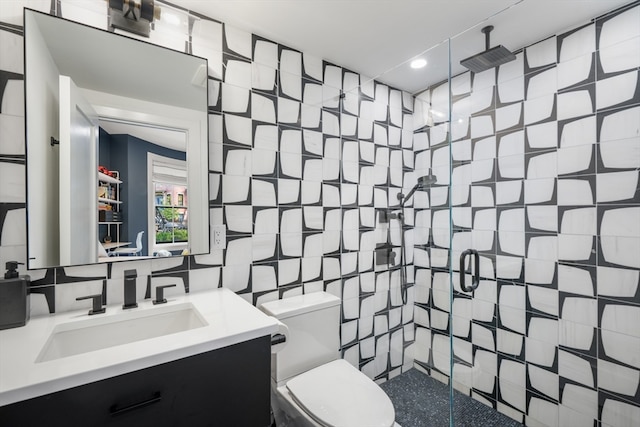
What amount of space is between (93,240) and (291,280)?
3.28ft

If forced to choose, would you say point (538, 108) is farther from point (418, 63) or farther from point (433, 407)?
point (433, 407)

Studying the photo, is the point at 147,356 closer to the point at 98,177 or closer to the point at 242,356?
the point at 242,356

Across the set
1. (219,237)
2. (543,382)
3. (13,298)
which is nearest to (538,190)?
(543,382)

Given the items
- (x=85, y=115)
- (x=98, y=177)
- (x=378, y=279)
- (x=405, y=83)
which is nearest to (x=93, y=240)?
(x=98, y=177)

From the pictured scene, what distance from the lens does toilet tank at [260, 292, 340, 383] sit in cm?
147

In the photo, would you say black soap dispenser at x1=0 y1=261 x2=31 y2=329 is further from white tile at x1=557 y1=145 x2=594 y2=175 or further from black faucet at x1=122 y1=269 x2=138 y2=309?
white tile at x1=557 y1=145 x2=594 y2=175

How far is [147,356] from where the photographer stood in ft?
2.62

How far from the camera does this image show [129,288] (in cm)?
118

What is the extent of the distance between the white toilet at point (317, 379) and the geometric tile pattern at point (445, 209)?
7.8 inches

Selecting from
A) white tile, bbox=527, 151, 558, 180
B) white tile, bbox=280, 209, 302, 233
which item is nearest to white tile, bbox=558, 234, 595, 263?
white tile, bbox=527, 151, 558, 180

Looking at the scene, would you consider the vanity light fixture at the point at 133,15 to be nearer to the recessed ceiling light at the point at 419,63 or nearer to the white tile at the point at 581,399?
the recessed ceiling light at the point at 419,63

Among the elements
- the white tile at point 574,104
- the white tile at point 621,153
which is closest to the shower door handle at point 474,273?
the white tile at point 621,153

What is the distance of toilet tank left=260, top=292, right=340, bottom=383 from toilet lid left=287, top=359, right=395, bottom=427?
79 millimetres

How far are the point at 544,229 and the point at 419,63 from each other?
122 cm
